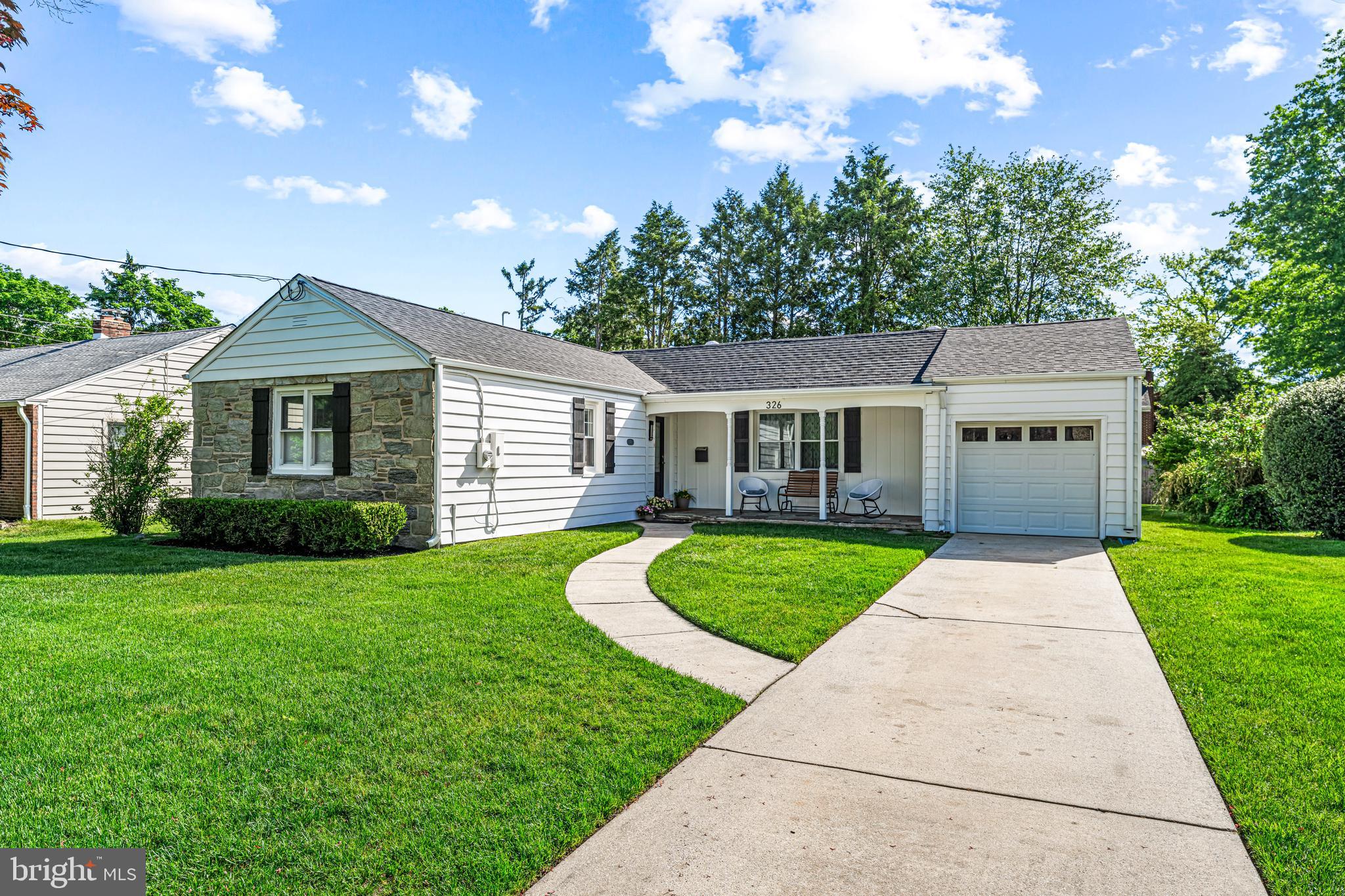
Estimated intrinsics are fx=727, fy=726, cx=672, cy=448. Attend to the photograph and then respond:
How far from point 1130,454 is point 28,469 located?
20033 millimetres

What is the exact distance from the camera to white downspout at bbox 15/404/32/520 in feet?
46.3

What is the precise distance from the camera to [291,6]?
10438 mm

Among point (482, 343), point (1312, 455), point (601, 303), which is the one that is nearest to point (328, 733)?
point (482, 343)

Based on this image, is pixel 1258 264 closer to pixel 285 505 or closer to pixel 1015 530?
pixel 1015 530

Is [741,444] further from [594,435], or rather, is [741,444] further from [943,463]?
[943,463]

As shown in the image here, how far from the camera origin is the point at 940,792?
9.82ft

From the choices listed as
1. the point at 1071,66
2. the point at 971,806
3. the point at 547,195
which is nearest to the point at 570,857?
the point at 971,806

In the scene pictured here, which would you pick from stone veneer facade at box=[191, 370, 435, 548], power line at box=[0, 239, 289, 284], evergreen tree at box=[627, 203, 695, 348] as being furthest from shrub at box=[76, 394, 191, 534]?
evergreen tree at box=[627, 203, 695, 348]

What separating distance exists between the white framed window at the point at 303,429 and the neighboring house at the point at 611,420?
1.2 inches

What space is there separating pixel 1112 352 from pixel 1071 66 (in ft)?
16.0

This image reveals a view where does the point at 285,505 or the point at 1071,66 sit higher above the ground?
the point at 1071,66

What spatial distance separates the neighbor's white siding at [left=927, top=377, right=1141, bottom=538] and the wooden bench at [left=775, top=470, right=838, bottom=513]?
7.93 ft

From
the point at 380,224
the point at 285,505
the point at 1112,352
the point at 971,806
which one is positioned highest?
the point at 380,224

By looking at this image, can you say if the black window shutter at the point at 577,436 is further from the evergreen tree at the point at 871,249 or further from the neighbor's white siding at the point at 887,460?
the evergreen tree at the point at 871,249
